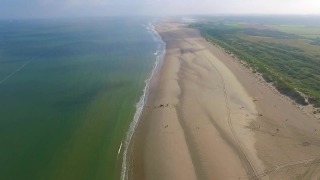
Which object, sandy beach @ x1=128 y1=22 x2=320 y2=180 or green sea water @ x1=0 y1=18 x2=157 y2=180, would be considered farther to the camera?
green sea water @ x1=0 y1=18 x2=157 y2=180

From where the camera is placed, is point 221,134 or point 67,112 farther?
point 67,112

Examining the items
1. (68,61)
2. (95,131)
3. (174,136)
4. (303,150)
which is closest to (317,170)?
(303,150)

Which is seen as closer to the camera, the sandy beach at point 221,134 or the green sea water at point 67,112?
the sandy beach at point 221,134

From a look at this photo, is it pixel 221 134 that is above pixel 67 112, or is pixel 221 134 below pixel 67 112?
above
